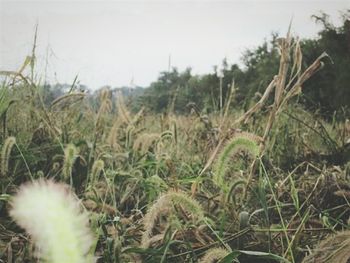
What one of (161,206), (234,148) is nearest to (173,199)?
(161,206)

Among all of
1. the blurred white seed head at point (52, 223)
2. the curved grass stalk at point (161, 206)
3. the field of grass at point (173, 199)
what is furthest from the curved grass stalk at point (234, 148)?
the blurred white seed head at point (52, 223)

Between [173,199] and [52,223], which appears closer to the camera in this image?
[52,223]

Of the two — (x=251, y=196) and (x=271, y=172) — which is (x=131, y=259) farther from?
(x=271, y=172)

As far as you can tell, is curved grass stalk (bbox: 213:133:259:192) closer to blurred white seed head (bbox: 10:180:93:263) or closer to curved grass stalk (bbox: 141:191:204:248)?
curved grass stalk (bbox: 141:191:204:248)

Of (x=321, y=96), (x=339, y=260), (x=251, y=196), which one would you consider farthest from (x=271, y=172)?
(x=321, y=96)

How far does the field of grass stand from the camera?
0.27m

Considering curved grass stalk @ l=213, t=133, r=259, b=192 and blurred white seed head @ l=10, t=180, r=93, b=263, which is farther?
curved grass stalk @ l=213, t=133, r=259, b=192

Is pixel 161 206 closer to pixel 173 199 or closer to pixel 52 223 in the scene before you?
pixel 173 199

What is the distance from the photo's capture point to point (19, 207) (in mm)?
212

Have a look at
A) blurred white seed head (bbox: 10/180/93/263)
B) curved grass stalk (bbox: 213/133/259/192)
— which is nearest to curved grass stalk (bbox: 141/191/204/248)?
curved grass stalk (bbox: 213/133/259/192)

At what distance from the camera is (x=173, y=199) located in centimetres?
90

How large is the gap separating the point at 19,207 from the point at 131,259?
2.69ft

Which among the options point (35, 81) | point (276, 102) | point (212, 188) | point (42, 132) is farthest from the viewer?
point (35, 81)

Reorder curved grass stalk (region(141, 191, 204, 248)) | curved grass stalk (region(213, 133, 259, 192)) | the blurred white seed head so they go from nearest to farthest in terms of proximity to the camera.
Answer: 1. the blurred white seed head
2. curved grass stalk (region(141, 191, 204, 248))
3. curved grass stalk (region(213, 133, 259, 192))
